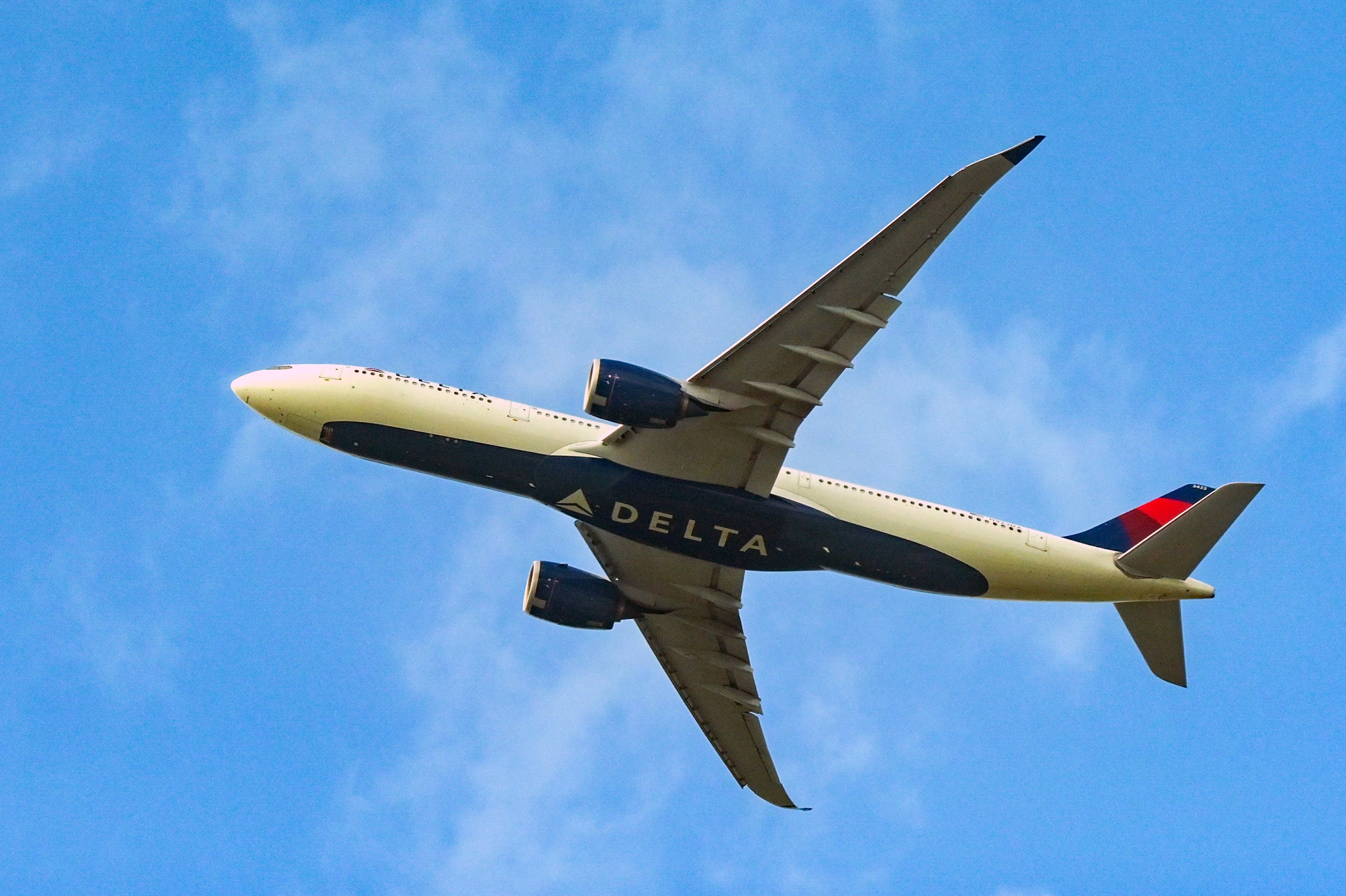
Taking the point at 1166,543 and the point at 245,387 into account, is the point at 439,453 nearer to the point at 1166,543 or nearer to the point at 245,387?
Answer: the point at 245,387

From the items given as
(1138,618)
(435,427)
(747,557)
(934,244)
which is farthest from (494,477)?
(1138,618)

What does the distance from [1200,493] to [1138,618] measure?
5433 mm

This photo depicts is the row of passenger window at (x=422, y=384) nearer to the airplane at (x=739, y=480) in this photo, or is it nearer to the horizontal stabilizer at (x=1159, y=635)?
the airplane at (x=739, y=480)

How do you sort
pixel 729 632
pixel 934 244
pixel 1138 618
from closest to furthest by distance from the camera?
pixel 934 244 < pixel 1138 618 < pixel 729 632

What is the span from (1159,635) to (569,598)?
2015cm

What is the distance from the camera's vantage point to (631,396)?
38875 millimetres

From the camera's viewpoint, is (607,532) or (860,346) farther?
(607,532)

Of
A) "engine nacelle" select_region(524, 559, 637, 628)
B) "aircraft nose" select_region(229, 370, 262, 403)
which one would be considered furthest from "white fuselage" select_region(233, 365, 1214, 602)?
"engine nacelle" select_region(524, 559, 637, 628)

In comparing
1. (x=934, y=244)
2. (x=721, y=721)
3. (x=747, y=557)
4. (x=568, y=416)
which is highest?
(x=934, y=244)

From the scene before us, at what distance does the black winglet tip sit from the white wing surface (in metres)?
0.03

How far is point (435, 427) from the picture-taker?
42406 mm

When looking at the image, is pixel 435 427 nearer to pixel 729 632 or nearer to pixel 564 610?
pixel 564 610

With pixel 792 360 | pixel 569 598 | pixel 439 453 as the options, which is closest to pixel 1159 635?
pixel 792 360

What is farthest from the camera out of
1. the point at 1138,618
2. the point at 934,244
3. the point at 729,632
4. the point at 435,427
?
the point at 729,632
